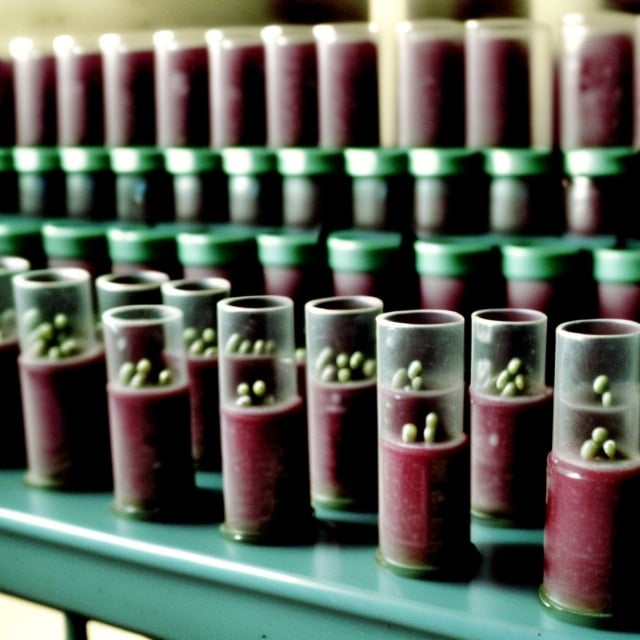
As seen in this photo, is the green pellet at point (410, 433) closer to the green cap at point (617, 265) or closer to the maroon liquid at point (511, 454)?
the maroon liquid at point (511, 454)

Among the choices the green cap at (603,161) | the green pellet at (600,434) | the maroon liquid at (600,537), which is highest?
the green cap at (603,161)

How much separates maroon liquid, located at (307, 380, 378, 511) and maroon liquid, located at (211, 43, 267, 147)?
0.53 metres

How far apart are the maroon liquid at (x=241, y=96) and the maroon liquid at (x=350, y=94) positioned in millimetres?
134

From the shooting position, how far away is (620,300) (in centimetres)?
125

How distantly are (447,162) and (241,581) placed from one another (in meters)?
0.66

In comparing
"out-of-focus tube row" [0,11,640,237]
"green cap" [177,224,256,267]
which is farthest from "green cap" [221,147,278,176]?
"green cap" [177,224,256,267]

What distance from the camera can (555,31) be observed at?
5.12 ft

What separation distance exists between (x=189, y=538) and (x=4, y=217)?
0.91m

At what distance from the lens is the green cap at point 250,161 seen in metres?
1.51

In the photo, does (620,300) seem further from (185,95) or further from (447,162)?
(185,95)

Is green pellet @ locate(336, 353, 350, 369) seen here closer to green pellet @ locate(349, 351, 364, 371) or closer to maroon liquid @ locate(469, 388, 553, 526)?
green pellet @ locate(349, 351, 364, 371)

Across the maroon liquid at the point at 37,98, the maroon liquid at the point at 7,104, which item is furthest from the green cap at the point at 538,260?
the maroon liquid at the point at 7,104

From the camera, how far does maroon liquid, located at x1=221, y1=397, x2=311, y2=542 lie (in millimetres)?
1175

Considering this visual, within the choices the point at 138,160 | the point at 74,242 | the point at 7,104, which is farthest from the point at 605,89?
the point at 7,104
